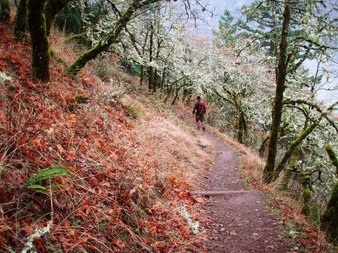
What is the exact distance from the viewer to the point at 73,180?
3145 mm

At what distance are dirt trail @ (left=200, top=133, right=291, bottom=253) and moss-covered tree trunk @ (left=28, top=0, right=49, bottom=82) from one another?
458cm

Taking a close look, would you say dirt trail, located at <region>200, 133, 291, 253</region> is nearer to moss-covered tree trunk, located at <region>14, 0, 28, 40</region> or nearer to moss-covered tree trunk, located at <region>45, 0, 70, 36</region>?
moss-covered tree trunk, located at <region>45, 0, 70, 36</region>

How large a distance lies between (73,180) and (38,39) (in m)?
3.31

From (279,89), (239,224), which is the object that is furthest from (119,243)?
(279,89)

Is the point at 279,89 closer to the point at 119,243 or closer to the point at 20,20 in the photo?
the point at 119,243

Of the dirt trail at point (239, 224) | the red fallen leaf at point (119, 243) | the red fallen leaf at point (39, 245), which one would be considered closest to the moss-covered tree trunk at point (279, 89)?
the dirt trail at point (239, 224)

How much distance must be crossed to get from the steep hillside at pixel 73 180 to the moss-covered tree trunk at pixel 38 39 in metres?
0.24

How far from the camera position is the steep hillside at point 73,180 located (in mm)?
2445

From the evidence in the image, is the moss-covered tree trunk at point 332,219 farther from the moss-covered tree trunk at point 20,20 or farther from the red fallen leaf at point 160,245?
the moss-covered tree trunk at point 20,20

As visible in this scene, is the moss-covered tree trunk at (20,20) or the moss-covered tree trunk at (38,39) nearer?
the moss-covered tree trunk at (38,39)

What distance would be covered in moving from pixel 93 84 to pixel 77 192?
18.3ft

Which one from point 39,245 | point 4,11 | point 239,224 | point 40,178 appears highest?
point 4,11

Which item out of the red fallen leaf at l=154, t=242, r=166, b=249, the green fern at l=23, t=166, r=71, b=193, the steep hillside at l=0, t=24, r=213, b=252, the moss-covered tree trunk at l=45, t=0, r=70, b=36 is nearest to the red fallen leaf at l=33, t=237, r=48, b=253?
the steep hillside at l=0, t=24, r=213, b=252

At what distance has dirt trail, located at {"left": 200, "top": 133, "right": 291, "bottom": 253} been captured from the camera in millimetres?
4038
